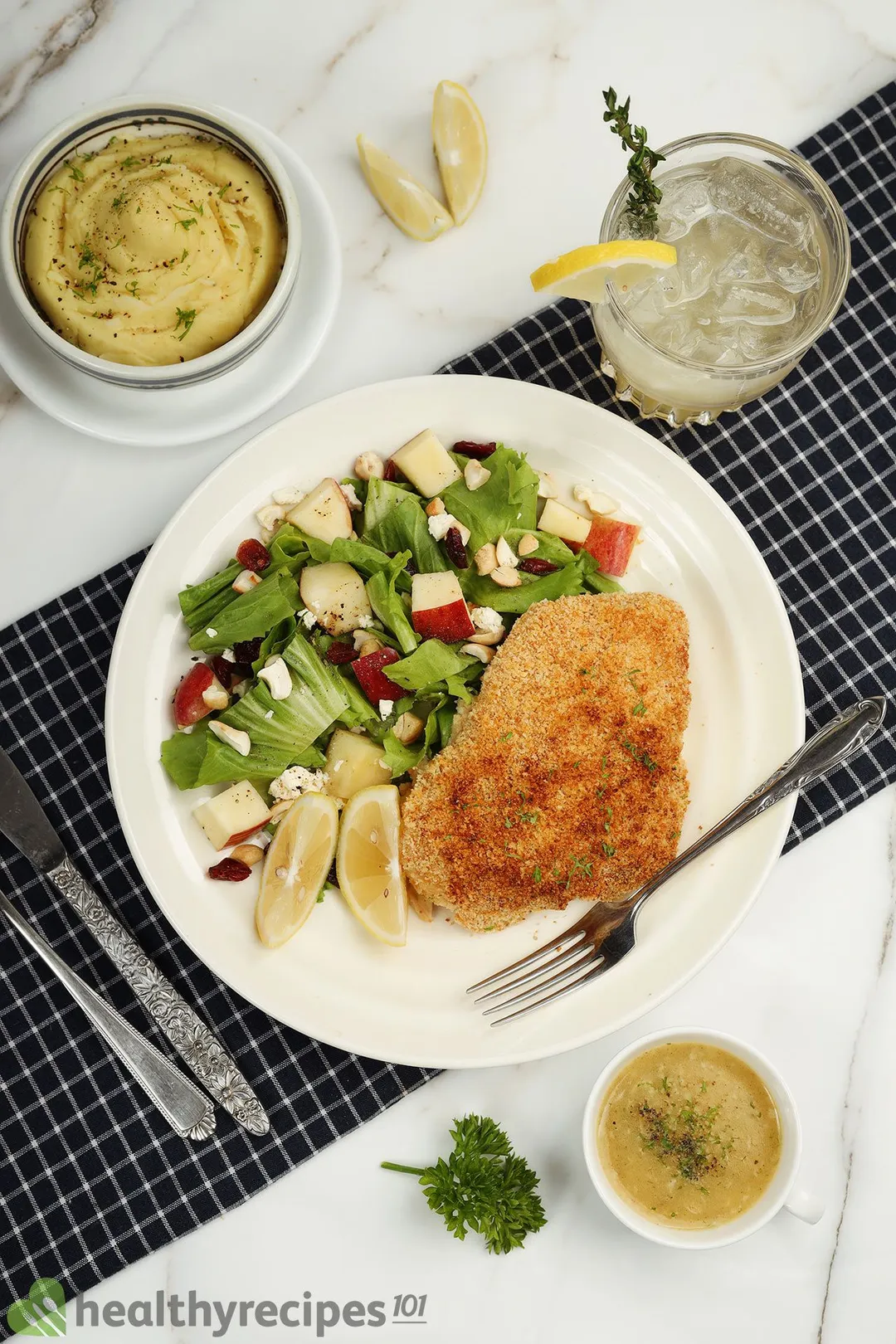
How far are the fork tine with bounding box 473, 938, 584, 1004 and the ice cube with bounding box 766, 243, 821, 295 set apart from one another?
175cm

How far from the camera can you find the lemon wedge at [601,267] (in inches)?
87.2

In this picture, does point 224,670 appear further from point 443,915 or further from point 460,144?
point 460,144

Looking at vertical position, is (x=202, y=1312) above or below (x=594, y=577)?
below

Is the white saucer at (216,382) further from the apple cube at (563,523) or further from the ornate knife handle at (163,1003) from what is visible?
the ornate knife handle at (163,1003)

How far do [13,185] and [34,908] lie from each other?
6.03 feet

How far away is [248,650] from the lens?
2.67 meters

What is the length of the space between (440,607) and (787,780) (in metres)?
1.00

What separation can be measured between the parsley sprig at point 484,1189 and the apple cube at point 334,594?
4.58ft

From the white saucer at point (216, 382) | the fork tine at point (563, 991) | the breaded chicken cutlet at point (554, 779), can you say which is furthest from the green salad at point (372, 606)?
the fork tine at point (563, 991)

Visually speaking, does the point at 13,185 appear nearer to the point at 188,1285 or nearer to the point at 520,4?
the point at 520,4

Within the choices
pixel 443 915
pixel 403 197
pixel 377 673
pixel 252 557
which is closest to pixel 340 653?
pixel 377 673

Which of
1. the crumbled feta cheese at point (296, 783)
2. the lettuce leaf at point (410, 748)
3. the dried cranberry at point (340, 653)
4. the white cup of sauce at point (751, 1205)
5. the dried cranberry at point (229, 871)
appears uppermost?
the dried cranberry at point (340, 653)

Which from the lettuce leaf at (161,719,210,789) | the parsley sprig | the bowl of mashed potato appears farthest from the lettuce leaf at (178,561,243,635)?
the parsley sprig

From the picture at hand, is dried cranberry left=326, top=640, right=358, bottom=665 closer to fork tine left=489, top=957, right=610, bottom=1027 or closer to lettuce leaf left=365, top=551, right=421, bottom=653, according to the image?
lettuce leaf left=365, top=551, right=421, bottom=653
